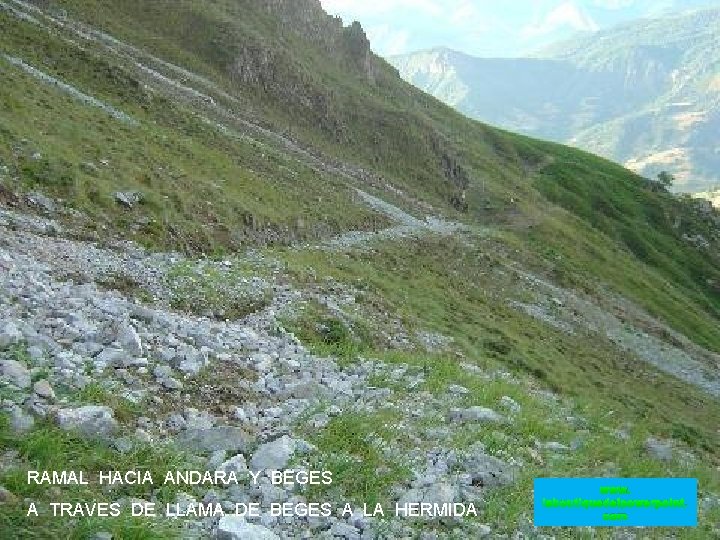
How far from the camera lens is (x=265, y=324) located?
20.1 meters

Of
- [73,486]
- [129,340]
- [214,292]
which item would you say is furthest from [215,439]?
[214,292]

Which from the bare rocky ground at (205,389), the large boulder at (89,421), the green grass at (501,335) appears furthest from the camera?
the green grass at (501,335)

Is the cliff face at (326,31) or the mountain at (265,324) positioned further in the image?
the cliff face at (326,31)

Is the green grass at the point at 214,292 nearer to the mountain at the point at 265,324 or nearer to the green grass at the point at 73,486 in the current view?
the mountain at the point at 265,324

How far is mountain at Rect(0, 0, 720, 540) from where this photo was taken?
9.80m

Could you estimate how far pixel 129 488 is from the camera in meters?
8.95

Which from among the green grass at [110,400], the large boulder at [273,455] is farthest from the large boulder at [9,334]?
the large boulder at [273,455]

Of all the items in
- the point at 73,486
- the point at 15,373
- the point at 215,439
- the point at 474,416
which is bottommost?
the point at 73,486

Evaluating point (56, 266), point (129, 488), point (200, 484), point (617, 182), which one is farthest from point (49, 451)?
point (617, 182)

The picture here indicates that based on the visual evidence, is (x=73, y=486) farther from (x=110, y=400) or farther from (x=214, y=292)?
(x=214, y=292)

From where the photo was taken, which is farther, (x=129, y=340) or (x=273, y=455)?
(x=129, y=340)

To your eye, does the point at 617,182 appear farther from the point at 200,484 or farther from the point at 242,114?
the point at 200,484

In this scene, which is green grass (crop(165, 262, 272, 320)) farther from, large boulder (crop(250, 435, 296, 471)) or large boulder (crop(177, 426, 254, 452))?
large boulder (crop(250, 435, 296, 471))

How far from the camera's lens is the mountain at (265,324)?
9.80 m
